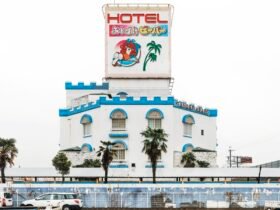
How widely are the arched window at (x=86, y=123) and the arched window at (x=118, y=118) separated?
11.3 ft

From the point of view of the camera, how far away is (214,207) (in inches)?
2194

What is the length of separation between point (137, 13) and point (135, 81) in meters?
10.4

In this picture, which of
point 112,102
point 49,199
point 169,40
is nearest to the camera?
point 49,199

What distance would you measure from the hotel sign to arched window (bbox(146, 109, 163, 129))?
386 inches

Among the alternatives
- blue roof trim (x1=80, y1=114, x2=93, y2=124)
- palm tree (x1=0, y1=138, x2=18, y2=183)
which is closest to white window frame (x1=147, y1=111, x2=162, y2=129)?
blue roof trim (x1=80, y1=114, x2=93, y2=124)

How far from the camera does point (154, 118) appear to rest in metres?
92.2

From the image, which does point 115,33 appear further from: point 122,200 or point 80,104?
point 122,200

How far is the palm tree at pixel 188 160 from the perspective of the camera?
292 ft

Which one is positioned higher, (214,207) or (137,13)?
(137,13)

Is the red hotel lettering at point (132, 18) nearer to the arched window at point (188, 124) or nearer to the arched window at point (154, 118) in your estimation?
the arched window at point (154, 118)

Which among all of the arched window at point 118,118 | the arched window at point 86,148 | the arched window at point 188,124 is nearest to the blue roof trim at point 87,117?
the arched window at point 118,118

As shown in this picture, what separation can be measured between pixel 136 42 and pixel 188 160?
21301 mm

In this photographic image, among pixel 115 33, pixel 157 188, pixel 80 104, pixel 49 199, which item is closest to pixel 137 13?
pixel 115 33

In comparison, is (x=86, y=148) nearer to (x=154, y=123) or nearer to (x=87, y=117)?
(x=87, y=117)
